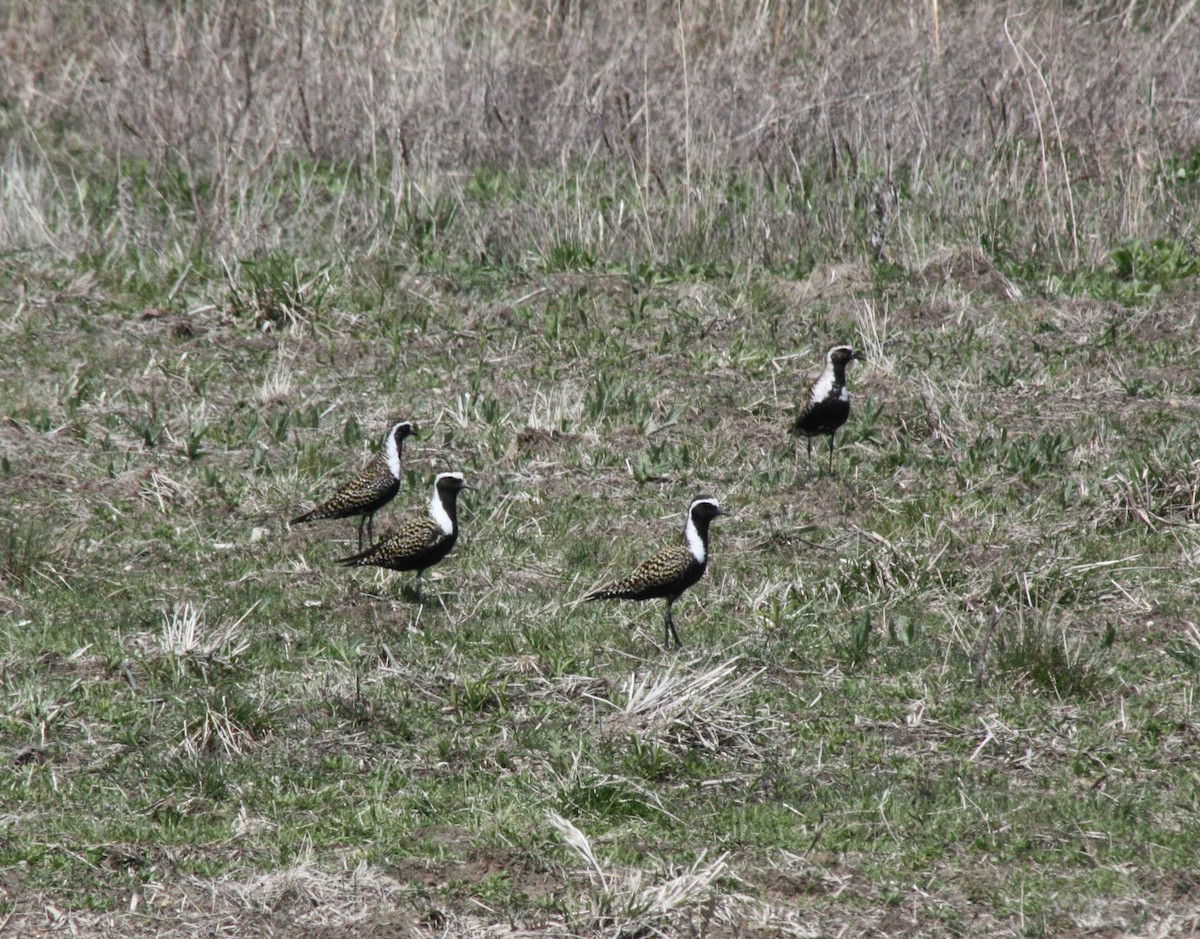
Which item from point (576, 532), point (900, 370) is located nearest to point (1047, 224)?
point (900, 370)

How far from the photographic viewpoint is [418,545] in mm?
7023

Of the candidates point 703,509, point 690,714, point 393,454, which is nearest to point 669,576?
point 703,509

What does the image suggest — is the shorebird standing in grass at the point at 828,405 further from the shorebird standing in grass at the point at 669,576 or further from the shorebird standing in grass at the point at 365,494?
the shorebird standing in grass at the point at 365,494

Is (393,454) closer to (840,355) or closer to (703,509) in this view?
(703,509)

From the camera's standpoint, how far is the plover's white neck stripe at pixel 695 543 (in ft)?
22.2

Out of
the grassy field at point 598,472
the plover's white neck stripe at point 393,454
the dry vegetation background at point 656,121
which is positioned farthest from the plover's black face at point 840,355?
the dry vegetation background at point 656,121

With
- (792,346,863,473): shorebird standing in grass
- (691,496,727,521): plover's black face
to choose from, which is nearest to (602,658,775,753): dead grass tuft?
(691,496,727,521): plover's black face

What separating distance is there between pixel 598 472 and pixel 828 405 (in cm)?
142

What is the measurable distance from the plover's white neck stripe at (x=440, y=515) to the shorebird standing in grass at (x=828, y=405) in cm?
235

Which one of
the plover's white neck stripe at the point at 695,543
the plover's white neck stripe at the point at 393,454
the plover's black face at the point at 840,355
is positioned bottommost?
the plover's white neck stripe at the point at 393,454

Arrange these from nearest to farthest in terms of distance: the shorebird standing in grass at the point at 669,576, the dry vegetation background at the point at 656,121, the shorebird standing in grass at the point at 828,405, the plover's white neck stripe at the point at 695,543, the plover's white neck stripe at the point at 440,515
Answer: the shorebird standing in grass at the point at 669,576, the plover's white neck stripe at the point at 695,543, the plover's white neck stripe at the point at 440,515, the shorebird standing in grass at the point at 828,405, the dry vegetation background at the point at 656,121

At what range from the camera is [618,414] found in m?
9.53

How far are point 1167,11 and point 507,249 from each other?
7.52 meters

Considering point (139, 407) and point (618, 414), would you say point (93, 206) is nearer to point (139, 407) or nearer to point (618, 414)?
point (139, 407)
